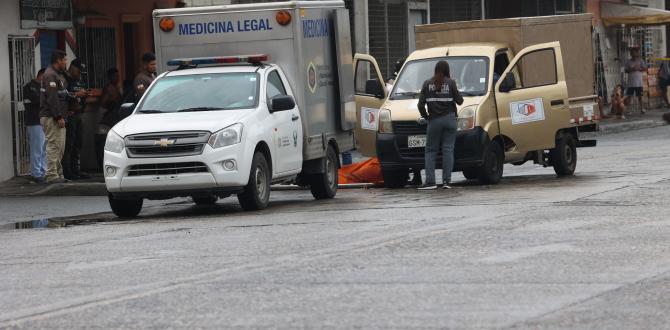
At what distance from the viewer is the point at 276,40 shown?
19312 mm

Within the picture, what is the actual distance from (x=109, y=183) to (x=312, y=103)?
11.2 ft

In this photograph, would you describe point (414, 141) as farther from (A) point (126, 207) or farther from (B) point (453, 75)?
(A) point (126, 207)

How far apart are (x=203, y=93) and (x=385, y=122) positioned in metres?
3.88

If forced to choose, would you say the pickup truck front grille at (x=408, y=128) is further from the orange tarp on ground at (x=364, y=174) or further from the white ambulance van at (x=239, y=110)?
the orange tarp on ground at (x=364, y=174)

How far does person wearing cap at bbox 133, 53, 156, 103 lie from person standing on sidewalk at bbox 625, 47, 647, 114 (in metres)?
23.7

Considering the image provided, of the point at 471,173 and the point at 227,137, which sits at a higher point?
the point at 227,137

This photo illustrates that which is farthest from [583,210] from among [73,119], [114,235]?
[73,119]

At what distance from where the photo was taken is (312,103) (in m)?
19.7

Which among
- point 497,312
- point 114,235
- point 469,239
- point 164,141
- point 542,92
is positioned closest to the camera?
point 497,312

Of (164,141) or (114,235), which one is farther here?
(164,141)

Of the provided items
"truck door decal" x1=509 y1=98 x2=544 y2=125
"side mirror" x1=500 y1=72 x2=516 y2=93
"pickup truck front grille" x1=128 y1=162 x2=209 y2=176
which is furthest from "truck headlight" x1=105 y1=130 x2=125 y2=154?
"truck door decal" x1=509 y1=98 x2=544 y2=125

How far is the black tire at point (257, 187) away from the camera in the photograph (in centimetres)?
1759

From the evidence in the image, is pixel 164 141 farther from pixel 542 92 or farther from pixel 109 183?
pixel 542 92

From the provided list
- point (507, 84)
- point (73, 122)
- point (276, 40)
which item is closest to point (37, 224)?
point (276, 40)
